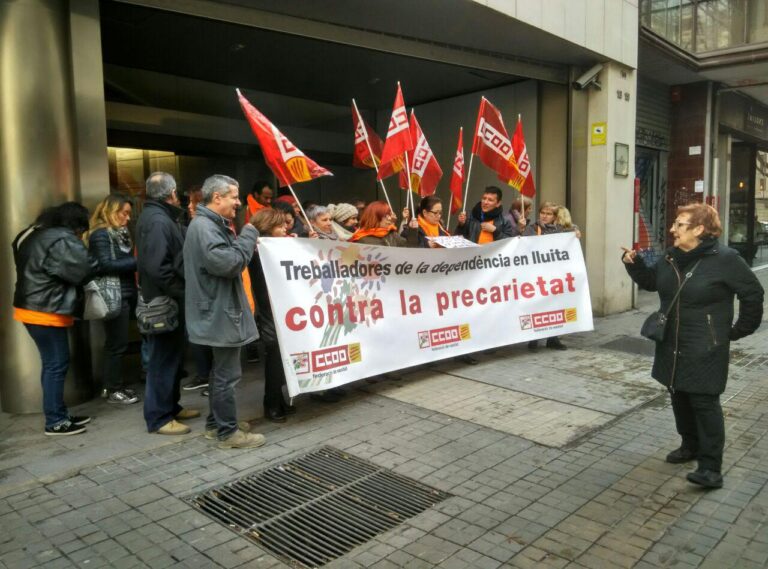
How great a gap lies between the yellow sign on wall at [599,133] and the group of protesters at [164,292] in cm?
628

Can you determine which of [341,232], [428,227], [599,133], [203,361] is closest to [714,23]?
[599,133]

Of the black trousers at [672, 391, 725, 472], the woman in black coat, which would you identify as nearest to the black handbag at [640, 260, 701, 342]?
the woman in black coat

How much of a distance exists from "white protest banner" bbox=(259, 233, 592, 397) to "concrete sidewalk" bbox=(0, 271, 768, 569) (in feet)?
1.41

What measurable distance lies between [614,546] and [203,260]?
2.95 meters

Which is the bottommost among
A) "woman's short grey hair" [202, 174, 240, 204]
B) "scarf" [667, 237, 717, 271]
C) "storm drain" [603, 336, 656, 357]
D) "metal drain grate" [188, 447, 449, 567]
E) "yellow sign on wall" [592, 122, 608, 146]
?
"metal drain grate" [188, 447, 449, 567]

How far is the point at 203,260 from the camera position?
13.4 feet

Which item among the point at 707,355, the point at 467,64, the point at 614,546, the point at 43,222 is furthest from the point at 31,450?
the point at 467,64

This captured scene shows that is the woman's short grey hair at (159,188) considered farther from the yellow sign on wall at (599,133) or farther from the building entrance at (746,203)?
the building entrance at (746,203)

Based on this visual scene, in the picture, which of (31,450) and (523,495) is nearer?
(523,495)

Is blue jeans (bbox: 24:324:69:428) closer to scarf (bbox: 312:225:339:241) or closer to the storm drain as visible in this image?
scarf (bbox: 312:225:339:241)

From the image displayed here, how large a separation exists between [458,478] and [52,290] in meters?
3.21

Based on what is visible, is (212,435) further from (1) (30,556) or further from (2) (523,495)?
(2) (523,495)

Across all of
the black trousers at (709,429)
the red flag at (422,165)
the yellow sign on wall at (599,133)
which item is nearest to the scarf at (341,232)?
the red flag at (422,165)

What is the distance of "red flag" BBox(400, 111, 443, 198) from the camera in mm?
6949
